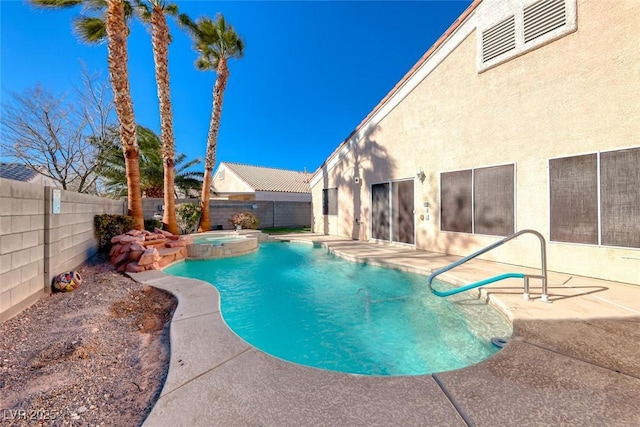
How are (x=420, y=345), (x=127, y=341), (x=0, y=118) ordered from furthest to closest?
1. (x=0, y=118)
2. (x=420, y=345)
3. (x=127, y=341)

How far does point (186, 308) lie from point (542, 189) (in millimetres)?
8904

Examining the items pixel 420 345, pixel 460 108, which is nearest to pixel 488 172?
pixel 460 108

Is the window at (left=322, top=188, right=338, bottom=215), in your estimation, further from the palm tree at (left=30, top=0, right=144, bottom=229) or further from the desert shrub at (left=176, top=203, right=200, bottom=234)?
the palm tree at (left=30, top=0, right=144, bottom=229)

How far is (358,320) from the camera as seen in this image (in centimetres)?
509

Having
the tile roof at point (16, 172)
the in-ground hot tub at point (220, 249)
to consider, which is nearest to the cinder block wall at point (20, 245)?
the in-ground hot tub at point (220, 249)

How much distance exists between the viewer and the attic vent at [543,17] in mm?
6652

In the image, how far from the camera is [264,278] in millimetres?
8062

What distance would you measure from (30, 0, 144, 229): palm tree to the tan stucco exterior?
33.3 feet

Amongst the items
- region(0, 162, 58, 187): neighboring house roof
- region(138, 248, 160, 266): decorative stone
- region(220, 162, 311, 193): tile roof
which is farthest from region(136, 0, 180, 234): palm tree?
region(220, 162, 311, 193): tile roof

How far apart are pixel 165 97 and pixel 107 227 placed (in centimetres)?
709

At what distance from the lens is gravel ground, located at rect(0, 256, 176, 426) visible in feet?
7.45

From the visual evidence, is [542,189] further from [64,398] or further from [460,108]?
[64,398]

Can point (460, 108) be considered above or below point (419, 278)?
above

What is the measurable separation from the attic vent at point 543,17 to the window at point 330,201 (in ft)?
33.7
